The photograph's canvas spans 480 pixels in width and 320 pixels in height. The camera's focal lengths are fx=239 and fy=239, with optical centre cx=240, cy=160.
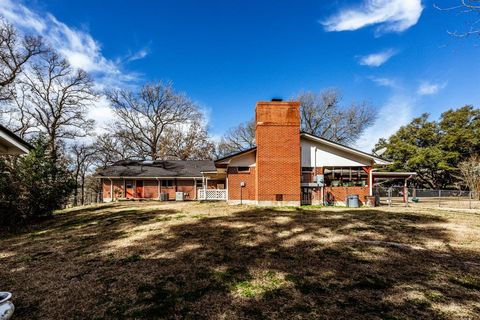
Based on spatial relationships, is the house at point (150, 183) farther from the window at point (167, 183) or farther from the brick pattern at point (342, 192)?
the brick pattern at point (342, 192)

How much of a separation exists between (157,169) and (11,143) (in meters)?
24.0

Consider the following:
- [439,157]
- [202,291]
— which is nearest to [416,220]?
[202,291]

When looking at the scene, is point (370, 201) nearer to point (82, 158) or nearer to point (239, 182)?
point (239, 182)

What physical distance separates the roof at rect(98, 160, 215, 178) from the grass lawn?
56.9 feet

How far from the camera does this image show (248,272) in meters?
5.03

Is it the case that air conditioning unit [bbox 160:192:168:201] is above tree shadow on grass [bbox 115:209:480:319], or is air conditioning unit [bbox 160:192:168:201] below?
below

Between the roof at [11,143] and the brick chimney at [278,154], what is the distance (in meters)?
12.0

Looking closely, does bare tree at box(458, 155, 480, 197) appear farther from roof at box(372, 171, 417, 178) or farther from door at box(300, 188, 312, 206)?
door at box(300, 188, 312, 206)

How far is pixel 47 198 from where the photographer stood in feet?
42.8

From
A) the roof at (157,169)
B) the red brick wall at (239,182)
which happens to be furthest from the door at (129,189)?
the red brick wall at (239,182)

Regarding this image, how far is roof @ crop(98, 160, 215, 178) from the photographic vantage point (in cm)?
2623

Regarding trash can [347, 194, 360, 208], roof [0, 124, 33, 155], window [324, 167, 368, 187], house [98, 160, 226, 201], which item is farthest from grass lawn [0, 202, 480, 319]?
house [98, 160, 226, 201]

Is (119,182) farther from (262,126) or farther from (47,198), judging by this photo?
(262,126)

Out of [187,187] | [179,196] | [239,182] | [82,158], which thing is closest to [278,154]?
[239,182]
